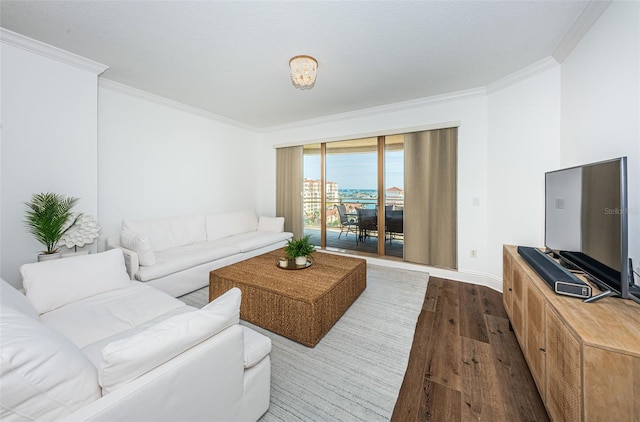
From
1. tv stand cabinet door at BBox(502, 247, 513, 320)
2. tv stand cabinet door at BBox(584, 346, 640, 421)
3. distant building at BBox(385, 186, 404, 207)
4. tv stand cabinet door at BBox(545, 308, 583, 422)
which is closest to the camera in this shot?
tv stand cabinet door at BBox(584, 346, 640, 421)

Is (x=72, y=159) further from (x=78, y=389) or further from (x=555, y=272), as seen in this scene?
(x=555, y=272)

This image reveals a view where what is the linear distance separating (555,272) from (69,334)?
296 cm

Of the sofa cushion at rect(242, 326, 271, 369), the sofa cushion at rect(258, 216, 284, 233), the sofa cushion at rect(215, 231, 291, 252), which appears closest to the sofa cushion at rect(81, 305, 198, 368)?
the sofa cushion at rect(242, 326, 271, 369)

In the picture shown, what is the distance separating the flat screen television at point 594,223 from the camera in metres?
1.19

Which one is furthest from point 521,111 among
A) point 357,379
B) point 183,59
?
point 183,59

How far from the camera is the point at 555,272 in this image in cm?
152

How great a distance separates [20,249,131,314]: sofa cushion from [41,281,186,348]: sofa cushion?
6 cm

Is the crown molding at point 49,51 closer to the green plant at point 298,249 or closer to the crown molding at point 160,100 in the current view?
the crown molding at point 160,100

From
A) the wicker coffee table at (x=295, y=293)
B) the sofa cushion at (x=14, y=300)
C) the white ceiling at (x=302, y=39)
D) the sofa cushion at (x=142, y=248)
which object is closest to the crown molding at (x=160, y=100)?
the white ceiling at (x=302, y=39)

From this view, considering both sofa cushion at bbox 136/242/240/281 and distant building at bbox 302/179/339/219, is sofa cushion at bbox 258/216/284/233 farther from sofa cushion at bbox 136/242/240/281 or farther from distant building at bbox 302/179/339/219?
sofa cushion at bbox 136/242/240/281

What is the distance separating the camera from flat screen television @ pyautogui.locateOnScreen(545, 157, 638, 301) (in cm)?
119

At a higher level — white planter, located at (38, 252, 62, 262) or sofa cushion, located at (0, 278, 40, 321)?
white planter, located at (38, 252, 62, 262)

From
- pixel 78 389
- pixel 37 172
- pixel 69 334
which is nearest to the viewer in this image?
pixel 78 389

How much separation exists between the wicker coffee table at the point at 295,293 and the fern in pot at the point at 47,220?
Result: 1.49 metres
